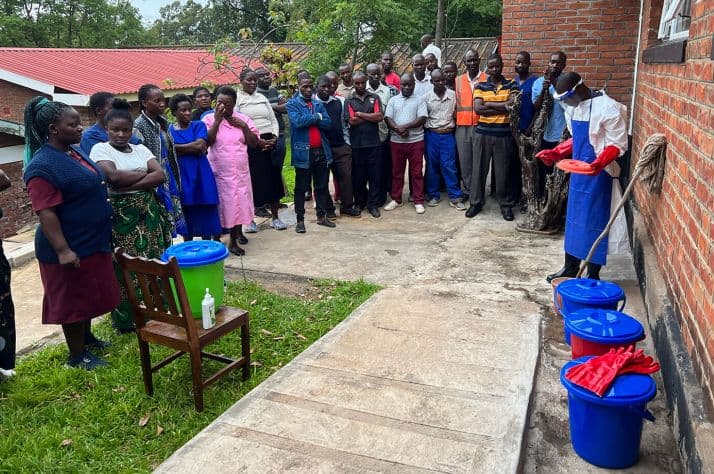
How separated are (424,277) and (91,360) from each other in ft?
9.47

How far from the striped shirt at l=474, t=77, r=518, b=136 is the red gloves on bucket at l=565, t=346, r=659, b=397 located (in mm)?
4844

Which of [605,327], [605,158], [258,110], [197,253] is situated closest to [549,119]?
[605,158]

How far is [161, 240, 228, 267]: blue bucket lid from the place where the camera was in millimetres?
3504

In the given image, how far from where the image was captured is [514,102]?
6840 millimetres

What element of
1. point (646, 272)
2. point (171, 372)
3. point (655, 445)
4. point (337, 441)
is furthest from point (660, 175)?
point (171, 372)

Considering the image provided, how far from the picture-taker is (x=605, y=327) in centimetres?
295

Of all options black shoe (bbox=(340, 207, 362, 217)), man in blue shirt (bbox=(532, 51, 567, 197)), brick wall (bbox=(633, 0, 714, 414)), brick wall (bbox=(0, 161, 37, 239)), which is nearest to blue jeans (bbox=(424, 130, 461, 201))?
black shoe (bbox=(340, 207, 362, 217))

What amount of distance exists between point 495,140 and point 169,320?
5053 millimetres

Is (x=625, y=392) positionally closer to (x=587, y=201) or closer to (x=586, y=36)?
(x=587, y=201)

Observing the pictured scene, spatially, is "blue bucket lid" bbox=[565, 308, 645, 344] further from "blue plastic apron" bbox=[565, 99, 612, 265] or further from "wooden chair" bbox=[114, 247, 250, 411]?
"wooden chair" bbox=[114, 247, 250, 411]

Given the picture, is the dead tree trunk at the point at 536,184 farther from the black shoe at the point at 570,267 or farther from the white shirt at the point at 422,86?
the white shirt at the point at 422,86

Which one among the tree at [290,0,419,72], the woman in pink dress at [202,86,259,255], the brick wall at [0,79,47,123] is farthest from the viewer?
the brick wall at [0,79,47,123]

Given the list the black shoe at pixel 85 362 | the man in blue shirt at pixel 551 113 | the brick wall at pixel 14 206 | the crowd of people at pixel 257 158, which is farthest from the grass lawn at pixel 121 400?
the brick wall at pixel 14 206

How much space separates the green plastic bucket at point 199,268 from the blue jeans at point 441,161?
4780 mm
